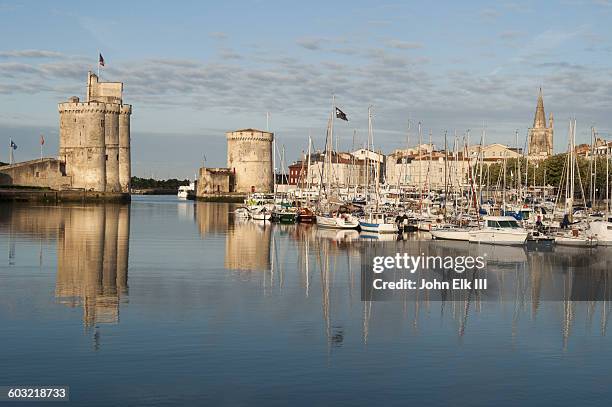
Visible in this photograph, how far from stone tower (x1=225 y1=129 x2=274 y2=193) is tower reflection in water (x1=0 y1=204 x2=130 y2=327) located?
4031 cm

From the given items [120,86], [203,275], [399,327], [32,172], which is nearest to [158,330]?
[399,327]

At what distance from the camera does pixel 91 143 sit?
71.6 metres

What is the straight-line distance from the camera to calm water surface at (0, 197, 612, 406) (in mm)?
10344

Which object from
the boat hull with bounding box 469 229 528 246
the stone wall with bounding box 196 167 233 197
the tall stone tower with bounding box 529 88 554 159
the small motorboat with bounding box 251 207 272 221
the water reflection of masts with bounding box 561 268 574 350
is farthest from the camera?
the tall stone tower with bounding box 529 88 554 159

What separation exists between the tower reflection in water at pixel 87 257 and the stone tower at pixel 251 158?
40308 mm

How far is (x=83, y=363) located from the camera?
37.0ft

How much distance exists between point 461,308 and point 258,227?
2612 centimetres

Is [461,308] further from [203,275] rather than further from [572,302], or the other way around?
[203,275]

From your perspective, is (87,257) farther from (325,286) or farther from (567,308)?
(567,308)

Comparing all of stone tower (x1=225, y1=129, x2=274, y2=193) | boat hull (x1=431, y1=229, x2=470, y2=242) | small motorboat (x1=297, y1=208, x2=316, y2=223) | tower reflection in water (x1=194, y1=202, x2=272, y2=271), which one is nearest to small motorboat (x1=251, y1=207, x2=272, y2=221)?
tower reflection in water (x1=194, y1=202, x2=272, y2=271)

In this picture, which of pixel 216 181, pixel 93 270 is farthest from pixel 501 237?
pixel 216 181

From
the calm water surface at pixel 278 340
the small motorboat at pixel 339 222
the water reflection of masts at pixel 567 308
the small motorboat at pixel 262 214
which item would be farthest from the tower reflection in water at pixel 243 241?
the water reflection of masts at pixel 567 308

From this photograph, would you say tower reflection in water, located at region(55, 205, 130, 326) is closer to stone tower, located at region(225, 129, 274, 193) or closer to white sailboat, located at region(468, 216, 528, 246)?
white sailboat, located at region(468, 216, 528, 246)

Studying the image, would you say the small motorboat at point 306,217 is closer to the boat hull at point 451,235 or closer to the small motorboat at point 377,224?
the small motorboat at point 377,224
